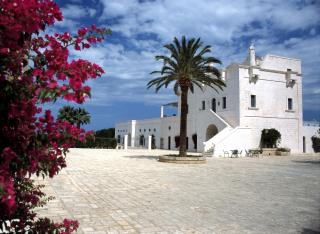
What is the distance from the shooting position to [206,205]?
8.41 m

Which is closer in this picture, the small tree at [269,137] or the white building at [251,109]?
the white building at [251,109]

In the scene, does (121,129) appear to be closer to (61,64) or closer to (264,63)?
(264,63)

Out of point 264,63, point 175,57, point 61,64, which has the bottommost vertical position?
point 61,64

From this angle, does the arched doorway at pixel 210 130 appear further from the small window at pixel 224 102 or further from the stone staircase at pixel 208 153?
the stone staircase at pixel 208 153

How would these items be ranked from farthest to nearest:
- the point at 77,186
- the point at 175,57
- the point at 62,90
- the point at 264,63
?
the point at 264,63
the point at 175,57
the point at 77,186
the point at 62,90

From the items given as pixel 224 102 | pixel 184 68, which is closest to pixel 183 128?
pixel 184 68

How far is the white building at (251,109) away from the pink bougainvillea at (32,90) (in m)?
32.6

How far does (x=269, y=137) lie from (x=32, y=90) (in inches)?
1537

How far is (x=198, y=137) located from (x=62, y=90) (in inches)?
1661

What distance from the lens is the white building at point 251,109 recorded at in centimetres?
3816

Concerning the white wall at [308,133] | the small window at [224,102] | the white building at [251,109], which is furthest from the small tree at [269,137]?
the white wall at [308,133]

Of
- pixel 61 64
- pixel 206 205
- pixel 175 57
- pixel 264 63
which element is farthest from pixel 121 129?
pixel 61 64

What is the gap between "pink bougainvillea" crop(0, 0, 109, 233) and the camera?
224 centimetres

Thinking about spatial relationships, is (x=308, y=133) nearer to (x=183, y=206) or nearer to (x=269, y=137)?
(x=269, y=137)
